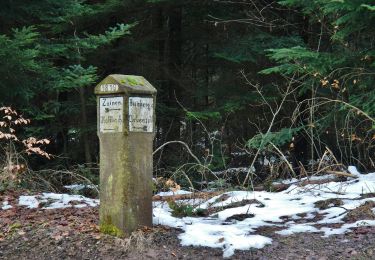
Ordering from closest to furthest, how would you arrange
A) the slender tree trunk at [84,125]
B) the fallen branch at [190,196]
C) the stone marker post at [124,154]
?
1. the stone marker post at [124,154]
2. the fallen branch at [190,196]
3. the slender tree trunk at [84,125]

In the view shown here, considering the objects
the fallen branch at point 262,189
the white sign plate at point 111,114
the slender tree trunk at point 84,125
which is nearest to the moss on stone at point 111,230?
the white sign plate at point 111,114

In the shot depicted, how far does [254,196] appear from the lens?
7605 mm

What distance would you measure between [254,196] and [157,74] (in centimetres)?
812

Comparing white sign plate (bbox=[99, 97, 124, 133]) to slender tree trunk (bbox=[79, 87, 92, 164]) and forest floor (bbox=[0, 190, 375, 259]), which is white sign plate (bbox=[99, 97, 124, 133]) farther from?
slender tree trunk (bbox=[79, 87, 92, 164])

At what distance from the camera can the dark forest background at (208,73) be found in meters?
9.23

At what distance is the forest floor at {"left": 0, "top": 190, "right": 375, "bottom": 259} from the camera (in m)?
4.88

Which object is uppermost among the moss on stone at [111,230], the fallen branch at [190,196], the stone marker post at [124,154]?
the stone marker post at [124,154]

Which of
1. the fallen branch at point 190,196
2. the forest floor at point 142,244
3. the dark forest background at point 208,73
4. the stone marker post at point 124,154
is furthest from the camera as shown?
the dark forest background at point 208,73

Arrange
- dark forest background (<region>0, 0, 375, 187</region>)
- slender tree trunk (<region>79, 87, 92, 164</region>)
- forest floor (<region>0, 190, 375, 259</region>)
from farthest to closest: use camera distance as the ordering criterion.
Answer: slender tree trunk (<region>79, 87, 92, 164</region>), dark forest background (<region>0, 0, 375, 187</region>), forest floor (<region>0, 190, 375, 259</region>)

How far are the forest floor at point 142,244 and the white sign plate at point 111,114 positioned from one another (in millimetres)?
1152

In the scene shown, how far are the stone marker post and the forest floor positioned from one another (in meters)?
0.20

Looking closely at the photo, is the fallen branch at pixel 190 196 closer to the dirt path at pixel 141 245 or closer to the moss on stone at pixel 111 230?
the dirt path at pixel 141 245

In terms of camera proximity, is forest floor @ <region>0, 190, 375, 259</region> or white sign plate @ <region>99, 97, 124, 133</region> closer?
forest floor @ <region>0, 190, 375, 259</region>

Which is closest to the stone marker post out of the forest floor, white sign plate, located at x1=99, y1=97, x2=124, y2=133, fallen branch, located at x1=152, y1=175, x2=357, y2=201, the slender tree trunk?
white sign plate, located at x1=99, y1=97, x2=124, y2=133
